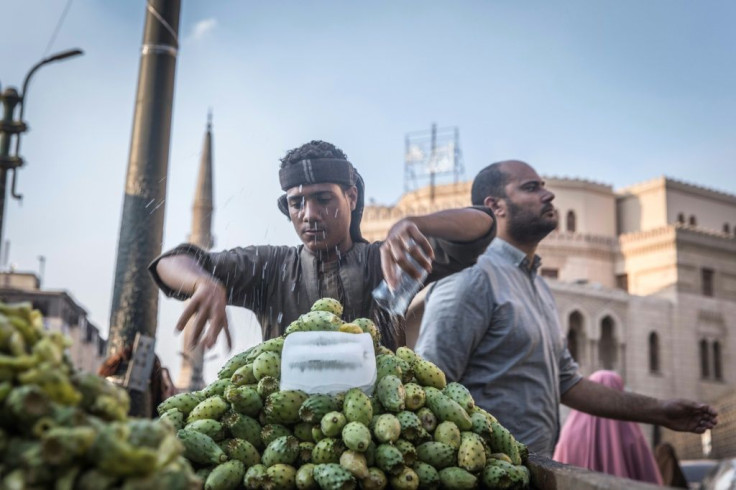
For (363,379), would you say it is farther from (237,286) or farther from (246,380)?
(237,286)

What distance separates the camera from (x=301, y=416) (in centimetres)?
198

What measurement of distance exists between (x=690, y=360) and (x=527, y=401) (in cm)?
3807

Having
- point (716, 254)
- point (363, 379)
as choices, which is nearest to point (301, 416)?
→ point (363, 379)

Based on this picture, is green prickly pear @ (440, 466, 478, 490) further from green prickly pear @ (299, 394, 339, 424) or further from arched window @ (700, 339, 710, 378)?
arched window @ (700, 339, 710, 378)

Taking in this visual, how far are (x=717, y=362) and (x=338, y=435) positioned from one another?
140 ft

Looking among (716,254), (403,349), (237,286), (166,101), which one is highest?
(716,254)

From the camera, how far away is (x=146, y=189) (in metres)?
5.05

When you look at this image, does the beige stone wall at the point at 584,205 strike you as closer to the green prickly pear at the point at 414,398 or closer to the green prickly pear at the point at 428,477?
the green prickly pear at the point at 414,398

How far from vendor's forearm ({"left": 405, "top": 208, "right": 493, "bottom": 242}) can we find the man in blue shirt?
3.17ft

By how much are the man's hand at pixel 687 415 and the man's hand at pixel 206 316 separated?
2406 mm

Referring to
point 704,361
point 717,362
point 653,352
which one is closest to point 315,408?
point 653,352

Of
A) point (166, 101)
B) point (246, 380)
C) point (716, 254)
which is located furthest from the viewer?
point (716, 254)

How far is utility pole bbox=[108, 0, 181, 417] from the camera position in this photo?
16.2 feet

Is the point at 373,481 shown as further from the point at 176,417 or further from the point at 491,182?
the point at 491,182
